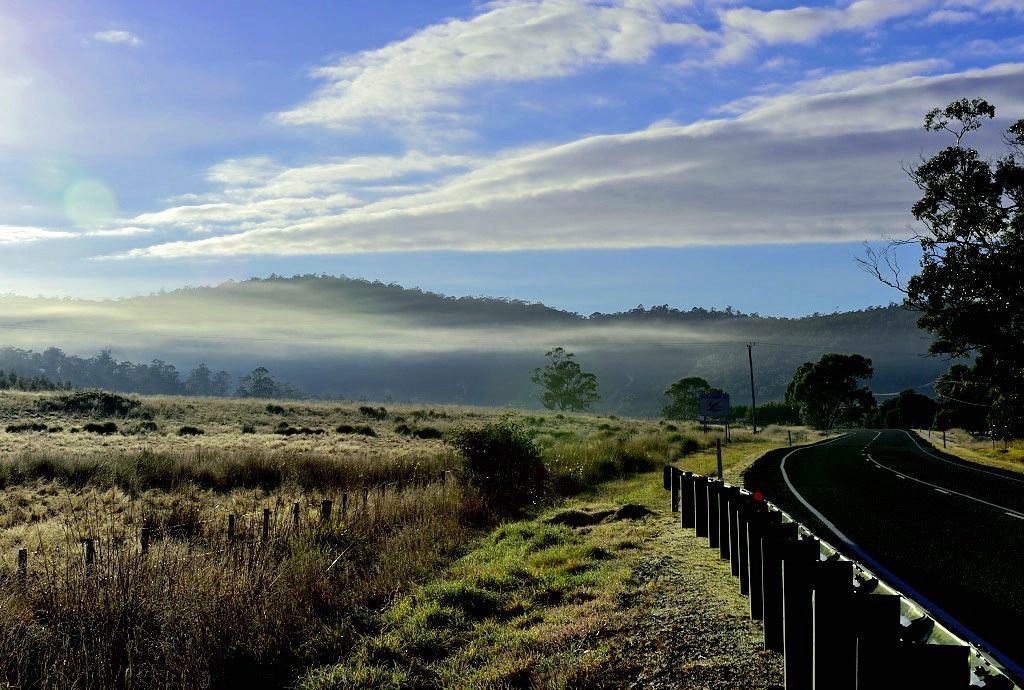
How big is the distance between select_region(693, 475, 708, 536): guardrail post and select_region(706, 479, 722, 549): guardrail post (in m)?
0.32

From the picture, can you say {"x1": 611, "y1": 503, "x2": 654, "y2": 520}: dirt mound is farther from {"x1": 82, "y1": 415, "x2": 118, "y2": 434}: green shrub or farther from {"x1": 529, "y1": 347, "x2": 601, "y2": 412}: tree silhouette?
{"x1": 529, "y1": 347, "x2": 601, "y2": 412}: tree silhouette

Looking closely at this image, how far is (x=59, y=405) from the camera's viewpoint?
5703 centimetres

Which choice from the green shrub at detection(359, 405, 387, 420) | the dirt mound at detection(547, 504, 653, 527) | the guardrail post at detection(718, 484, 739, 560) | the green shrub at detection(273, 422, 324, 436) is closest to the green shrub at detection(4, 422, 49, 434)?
the green shrub at detection(273, 422, 324, 436)

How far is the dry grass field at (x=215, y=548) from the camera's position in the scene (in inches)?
338

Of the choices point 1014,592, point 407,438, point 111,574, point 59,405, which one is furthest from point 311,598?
point 59,405

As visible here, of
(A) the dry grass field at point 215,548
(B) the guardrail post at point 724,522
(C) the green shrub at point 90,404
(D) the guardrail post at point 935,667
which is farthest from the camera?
(C) the green shrub at point 90,404

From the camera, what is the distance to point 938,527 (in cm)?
1282

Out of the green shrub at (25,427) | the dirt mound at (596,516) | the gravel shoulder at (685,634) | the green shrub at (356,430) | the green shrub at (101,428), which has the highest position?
the gravel shoulder at (685,634)

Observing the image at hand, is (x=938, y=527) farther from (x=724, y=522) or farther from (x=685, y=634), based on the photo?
(x=685, y=634)

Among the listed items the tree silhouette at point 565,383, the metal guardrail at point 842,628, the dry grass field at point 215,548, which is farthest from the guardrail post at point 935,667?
the tree silhouette at point 565,383

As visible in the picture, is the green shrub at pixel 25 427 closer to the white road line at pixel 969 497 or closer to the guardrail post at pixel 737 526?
the white road line at pixel 969 497

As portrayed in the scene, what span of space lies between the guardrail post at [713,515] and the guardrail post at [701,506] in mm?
317

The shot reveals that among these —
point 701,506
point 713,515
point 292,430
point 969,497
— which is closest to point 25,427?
point 292,430

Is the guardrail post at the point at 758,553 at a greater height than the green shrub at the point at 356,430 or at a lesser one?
greater
